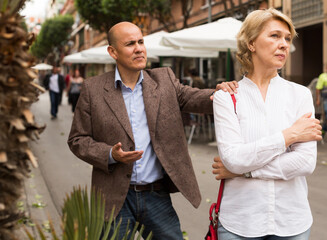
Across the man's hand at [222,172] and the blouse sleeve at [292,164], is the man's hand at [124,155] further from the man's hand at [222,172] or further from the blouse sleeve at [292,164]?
the blouse sleeve at [292,164]

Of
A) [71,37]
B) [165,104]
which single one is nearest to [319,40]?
[165,104]

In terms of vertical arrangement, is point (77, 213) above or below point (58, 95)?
above

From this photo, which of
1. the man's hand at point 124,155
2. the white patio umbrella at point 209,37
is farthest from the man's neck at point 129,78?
the white patio umbrella at point 209,37

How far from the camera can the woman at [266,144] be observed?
89.4 inches

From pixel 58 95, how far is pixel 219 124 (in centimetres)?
1737

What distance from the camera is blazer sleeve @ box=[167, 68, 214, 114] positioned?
2.89 meters

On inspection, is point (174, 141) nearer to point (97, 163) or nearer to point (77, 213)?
Result: point (97, 163)

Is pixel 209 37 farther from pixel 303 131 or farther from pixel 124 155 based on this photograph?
pixel 303 131

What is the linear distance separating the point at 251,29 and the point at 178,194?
16.2 feet

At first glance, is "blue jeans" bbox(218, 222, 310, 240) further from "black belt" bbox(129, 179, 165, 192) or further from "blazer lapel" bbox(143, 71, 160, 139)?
"blazer lapel" bbox(143, 71, 160, 139)

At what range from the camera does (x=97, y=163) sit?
109 inches

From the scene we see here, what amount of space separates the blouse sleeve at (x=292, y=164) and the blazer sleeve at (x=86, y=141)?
87 centimetres

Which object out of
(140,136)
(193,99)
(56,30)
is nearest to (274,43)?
(193,99)

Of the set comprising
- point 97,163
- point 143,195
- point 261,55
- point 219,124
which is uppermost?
point 261,55
